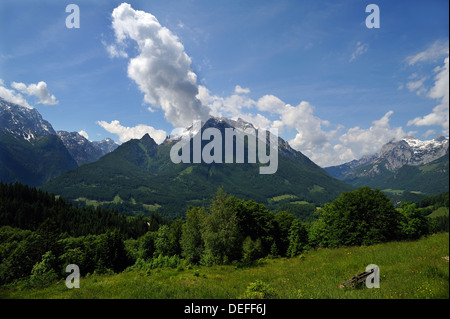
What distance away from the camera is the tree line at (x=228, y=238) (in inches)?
1321

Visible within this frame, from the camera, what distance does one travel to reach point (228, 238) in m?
31.9

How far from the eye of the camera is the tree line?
33.5 metres
